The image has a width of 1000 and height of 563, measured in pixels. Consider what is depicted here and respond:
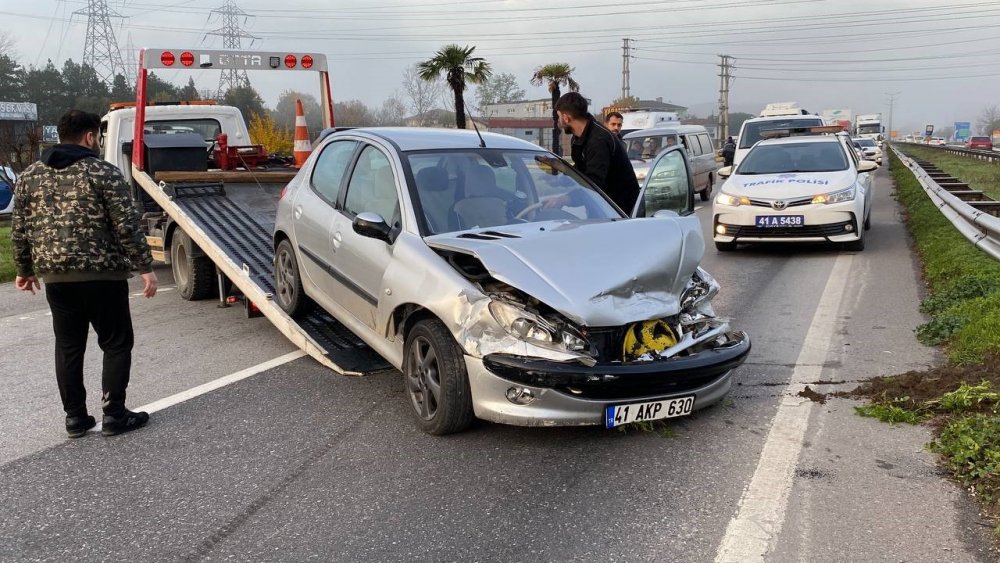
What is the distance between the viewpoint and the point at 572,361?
3.99m

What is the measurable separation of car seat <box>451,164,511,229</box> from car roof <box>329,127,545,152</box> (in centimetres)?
31

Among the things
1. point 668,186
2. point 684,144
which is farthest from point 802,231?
point 684,144

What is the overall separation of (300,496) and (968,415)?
3.50 meters

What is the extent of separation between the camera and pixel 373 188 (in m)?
5.40

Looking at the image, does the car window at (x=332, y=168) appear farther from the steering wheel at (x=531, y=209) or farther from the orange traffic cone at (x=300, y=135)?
the orange traffic cone at (x=300, y=135)

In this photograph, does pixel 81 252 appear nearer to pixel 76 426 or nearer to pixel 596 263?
pixel 76 426

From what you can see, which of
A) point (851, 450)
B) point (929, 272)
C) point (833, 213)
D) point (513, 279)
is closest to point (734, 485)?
point (851, 450)

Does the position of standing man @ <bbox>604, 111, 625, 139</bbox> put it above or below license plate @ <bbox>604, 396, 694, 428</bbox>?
above

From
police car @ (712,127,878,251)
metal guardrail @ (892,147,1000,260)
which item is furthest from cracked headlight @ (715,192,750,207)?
metal guardrail @ (892,147,1000,260)

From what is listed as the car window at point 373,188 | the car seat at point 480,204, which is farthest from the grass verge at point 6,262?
the car seat at point 480,204

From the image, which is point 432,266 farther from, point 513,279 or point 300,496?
point 300,496

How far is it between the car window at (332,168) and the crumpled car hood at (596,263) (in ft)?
4.90

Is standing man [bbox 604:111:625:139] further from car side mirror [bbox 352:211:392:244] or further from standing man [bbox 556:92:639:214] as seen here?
car side mirror [bbox 352:211:392:244]

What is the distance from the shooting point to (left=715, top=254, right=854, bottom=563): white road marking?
10.7 ft
